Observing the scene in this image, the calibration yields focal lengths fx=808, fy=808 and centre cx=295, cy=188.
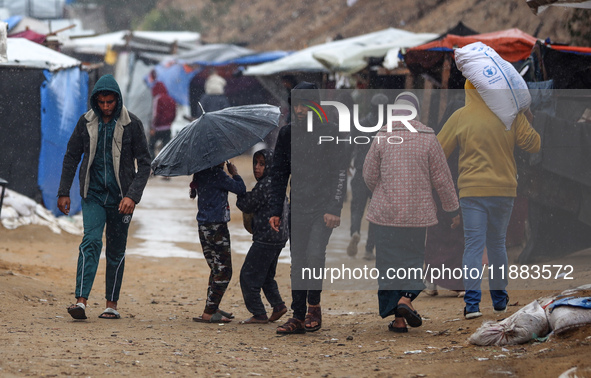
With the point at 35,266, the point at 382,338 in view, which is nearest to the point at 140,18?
the point at 35,266

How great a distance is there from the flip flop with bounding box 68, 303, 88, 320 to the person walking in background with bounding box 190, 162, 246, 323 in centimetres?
101

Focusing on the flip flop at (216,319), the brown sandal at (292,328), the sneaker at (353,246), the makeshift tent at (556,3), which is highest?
the makeshift tent at (556,3)

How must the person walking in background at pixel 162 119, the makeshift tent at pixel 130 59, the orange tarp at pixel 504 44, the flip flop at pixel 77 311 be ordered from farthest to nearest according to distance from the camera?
the makeshift tent at pixel 130 59
the person walking in background at pixel 162 119
the orange tarp at pixel 504 44
the flip flop at pixel 77 311

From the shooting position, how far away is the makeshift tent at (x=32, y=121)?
1161 cm

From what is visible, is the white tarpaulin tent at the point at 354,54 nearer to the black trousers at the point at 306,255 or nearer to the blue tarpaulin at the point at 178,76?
the black trousers at the point at 306,255

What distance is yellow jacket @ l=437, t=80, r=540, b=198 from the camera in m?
6.10

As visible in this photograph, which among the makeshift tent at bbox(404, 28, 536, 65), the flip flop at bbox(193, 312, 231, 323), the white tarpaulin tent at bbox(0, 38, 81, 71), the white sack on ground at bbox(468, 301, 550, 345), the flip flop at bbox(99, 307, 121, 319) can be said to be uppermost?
the makeshift tent at bbox(404, 28, 536, 65)

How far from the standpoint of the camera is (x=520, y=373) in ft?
14.3

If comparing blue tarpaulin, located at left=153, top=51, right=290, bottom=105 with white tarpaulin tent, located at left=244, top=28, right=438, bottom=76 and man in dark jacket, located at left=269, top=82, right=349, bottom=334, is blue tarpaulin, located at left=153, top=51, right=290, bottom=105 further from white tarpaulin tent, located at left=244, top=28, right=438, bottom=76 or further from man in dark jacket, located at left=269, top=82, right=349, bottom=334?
man in dark jacket, located at left=269, top=82, right=349, bottom=334

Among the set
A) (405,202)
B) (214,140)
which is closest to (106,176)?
(214,140)

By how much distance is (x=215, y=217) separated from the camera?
643cm

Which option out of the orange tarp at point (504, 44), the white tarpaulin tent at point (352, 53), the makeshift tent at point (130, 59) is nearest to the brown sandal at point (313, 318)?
the orange tarp at point (504, 44)

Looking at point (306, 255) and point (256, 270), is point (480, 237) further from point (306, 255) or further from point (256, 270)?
point (256, 270)

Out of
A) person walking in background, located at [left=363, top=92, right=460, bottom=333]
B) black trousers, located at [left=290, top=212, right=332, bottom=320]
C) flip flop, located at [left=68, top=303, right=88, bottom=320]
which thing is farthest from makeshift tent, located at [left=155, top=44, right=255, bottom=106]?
person walking in background, located at [left=363, top=92, right=460, bottom=333]
